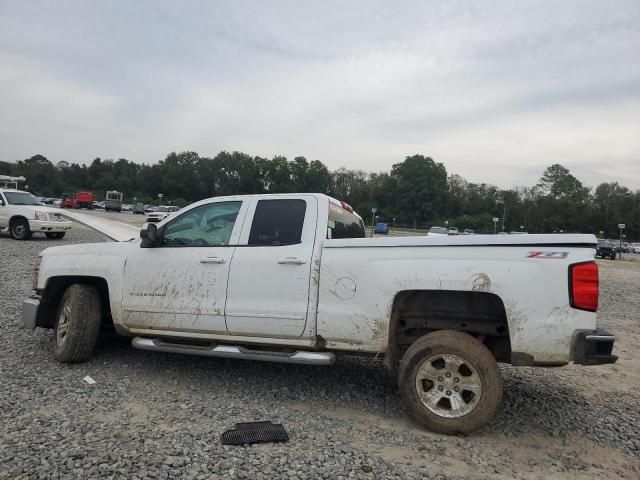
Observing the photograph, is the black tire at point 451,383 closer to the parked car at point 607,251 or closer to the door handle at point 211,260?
the door handle at point 211,260

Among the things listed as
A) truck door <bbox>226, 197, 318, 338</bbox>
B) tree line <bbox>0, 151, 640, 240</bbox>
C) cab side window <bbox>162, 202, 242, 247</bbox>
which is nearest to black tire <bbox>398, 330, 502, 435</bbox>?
truck door <bbox>226, 197, 318, 338</bbox>

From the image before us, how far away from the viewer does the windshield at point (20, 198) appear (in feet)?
57.5

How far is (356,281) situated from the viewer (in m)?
4.18

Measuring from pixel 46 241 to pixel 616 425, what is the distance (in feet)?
60.3

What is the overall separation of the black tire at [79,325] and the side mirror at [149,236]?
87 cm

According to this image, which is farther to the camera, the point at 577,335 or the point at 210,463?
the point at 577,335

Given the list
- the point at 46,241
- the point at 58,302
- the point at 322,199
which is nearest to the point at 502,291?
the point at 322,199

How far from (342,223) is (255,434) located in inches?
91.6

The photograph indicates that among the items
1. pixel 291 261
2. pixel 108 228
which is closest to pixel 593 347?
pixel 291 261

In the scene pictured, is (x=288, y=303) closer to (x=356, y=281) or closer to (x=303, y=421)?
(x=356, y=281)

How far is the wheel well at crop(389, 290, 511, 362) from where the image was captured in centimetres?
415

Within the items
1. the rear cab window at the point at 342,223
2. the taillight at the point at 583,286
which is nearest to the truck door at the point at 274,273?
the rear cab window at the point at 342,223

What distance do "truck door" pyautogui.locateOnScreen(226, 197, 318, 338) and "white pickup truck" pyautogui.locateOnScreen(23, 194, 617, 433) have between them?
11 millimetres

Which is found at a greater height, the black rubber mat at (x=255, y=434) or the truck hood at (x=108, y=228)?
the truck hood at (x=108, y=228)
